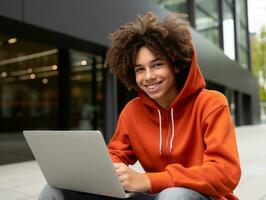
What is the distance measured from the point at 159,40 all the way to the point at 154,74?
0.17 meters

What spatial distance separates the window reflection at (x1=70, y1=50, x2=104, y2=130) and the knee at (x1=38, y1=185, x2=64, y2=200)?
835 centimetres

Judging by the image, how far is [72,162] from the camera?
5.44ft

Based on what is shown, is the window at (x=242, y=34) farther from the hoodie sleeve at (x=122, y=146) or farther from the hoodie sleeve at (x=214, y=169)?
the hoodie sleeve at (x=214, y=169)

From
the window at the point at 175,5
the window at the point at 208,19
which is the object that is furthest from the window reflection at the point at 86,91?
the window at the point at 208,19

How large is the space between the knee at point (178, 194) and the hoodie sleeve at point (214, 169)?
1.2 inches

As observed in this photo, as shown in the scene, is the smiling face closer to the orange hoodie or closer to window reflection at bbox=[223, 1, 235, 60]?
the orange hoodie

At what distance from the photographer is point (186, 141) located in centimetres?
185

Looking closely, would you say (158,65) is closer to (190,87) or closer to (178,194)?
(190,87)

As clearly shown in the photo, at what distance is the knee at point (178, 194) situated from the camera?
4.98 ft

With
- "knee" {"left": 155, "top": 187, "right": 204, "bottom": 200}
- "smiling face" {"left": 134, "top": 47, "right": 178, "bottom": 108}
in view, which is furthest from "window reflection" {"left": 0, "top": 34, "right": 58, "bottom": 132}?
"knee" {"left": 155, "top": 187, "right": 204, "bottom": 200}

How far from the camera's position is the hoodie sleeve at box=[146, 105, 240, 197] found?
5.25 ft

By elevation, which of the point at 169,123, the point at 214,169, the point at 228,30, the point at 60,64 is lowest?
the point at 214,169

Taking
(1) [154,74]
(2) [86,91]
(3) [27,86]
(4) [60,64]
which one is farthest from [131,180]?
(3) [27,86]

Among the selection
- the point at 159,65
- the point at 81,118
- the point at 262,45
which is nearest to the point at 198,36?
the point at 81,118
